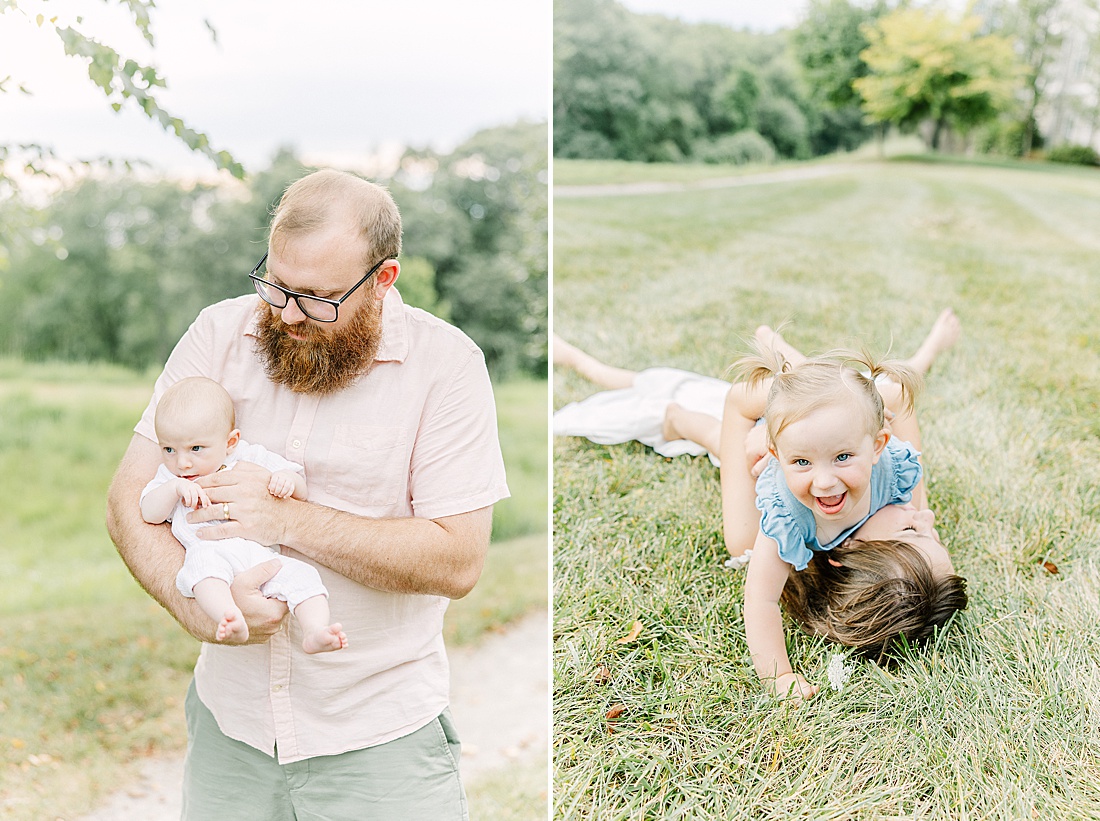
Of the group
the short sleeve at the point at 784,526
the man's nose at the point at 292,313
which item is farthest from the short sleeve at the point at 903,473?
the man's nose at the point at 292,313

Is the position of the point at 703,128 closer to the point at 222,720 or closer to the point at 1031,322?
the point at 1031,322

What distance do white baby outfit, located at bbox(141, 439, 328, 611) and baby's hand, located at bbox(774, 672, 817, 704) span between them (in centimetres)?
120

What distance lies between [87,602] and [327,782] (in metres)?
4.43

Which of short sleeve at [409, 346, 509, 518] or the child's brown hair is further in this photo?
the child's brown hair

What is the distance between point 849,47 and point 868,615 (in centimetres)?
786

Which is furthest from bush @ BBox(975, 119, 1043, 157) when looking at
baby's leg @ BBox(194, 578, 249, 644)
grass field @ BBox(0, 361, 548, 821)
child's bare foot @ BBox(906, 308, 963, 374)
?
baby's leg @ BBox(194, 578, 249, 644)

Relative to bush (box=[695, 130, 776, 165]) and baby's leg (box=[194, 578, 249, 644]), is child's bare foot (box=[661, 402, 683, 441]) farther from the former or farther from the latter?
bush (box=[695, 130, 776, 165])

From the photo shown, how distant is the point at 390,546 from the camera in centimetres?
188

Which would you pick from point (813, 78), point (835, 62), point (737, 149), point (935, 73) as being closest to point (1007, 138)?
point (935, 73)

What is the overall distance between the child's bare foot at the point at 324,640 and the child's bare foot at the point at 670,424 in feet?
6.87

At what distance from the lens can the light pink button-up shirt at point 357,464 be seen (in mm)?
1972

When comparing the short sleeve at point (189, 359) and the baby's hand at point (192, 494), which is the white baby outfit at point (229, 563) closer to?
the baby's hand at point (192, 494)

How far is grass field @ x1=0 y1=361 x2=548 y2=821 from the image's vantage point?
407 centimetres

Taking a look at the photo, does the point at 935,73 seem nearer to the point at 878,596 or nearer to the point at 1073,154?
the point at 1073,154
